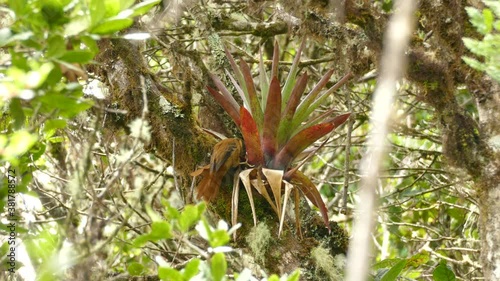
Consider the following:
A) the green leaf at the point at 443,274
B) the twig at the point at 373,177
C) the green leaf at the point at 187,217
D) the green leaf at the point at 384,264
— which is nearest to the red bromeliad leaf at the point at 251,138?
the green leaf at the point at 384,264

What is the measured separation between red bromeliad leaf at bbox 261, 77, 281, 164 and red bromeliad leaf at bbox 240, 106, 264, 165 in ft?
0.12

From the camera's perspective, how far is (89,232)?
1.46 m

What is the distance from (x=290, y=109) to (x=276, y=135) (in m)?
0.11

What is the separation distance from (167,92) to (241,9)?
1.53 meters

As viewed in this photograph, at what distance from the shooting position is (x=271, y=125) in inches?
92.4

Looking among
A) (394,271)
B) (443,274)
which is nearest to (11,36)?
(394,271)

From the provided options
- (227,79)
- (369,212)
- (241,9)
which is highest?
(241,9)

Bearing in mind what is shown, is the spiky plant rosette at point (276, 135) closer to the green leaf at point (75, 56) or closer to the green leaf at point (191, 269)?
the green leaf at point (191, 269)

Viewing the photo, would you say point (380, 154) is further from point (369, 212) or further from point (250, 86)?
point (250, 86)

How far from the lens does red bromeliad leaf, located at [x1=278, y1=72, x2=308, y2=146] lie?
238 cm

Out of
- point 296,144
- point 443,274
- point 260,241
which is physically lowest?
point 443,274

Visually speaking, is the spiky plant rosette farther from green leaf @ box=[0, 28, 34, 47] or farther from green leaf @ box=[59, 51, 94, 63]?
green leaf @ box=[0, 28, 34, 47]

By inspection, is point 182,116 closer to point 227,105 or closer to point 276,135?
point 227,105

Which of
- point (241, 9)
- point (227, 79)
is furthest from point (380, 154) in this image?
point (241, 9)
